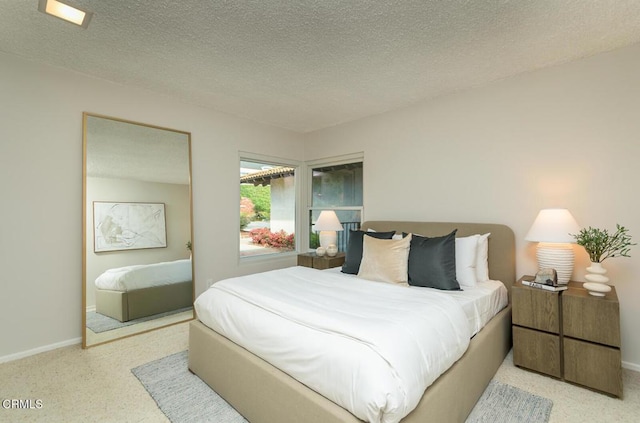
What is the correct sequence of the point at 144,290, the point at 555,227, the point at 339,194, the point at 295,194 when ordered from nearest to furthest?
the point at 555,227 → the point at 144,290 → the point at 339,194 → the point at 295,194

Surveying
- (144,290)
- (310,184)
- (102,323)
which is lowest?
(102,323)

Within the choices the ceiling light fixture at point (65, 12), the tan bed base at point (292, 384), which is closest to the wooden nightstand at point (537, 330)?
the tan bed base at point (292, 384)

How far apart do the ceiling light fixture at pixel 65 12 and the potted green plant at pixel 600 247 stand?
12.4 feet

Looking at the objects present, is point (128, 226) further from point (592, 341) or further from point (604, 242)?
point (604, 242)

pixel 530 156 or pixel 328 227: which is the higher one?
pixel 530 156

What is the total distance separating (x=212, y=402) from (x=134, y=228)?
1977mm

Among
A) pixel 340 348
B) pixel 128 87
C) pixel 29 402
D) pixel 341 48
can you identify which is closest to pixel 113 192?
pixel 128 87

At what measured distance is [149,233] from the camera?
3.16 metres

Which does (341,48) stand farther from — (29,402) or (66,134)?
(29,402)

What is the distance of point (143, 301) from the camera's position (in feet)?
10.3

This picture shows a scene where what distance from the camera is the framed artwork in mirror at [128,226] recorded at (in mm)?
2859

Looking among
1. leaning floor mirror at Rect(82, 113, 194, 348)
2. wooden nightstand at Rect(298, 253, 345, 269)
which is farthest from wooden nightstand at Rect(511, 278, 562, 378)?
leaning floor mirror at Rect(82, 113, 194, 348)

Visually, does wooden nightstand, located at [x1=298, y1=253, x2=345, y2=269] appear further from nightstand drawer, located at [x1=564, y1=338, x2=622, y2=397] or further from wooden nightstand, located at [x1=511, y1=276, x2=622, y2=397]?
nightstand drawer, located at [x1=564, y1=338, x2=622, y2=397]

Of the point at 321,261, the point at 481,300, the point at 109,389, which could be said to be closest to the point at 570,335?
the point at 481,300
